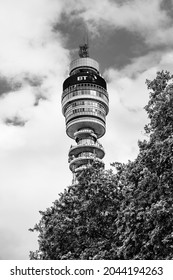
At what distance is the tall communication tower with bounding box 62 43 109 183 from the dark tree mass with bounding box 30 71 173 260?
295ft

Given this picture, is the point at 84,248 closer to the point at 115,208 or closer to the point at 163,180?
the point at 115,208

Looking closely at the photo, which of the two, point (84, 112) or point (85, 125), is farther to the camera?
point (85, 125)

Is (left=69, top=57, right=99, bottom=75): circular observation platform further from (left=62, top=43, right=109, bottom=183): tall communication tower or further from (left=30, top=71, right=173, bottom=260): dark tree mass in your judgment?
(left=30, top=71, right=173, bottom=260): dark tree mass

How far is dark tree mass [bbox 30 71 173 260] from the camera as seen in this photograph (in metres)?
18.3

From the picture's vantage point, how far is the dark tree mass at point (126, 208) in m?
18.3

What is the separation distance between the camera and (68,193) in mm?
27969

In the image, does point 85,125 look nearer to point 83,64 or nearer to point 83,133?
point 83,133

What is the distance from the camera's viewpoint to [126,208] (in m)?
20.2

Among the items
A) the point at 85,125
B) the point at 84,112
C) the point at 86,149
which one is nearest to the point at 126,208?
the point at 86,149

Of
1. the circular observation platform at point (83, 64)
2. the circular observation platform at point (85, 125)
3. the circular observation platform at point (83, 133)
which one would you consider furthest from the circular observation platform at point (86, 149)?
the circular observation platform at point (83, 64)

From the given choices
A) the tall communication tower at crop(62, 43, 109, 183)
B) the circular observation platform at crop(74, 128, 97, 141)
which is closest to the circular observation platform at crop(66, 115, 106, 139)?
the tall communication tower at crop(62, 43, 109, 183)

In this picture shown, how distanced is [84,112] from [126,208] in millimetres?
101338
